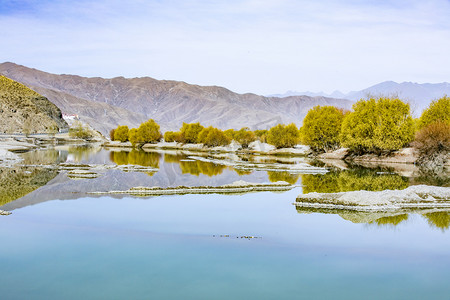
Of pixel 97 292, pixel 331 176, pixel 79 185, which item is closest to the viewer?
pixel 97 292

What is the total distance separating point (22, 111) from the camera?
12681 centimetres

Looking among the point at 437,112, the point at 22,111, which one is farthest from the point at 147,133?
the point at 437,112

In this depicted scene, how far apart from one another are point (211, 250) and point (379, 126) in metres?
50.3

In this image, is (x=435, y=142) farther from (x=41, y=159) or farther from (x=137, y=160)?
(x=41, y=159)

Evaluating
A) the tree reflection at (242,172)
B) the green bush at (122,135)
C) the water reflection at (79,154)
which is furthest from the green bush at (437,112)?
the green bush at (122,135)

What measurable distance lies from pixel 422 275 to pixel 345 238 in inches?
160

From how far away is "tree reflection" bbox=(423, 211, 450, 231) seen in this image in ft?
61.0

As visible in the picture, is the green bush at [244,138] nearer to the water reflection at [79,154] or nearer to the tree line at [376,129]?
the tree line at [376,129]

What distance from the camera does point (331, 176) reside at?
38.7 meters

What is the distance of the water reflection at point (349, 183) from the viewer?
2981 centimetres

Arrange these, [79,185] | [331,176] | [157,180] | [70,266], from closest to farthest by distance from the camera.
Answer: [70,266]
[79,185]
[157,180]
[331,176]

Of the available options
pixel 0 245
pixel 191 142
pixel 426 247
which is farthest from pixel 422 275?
pixel 191 142

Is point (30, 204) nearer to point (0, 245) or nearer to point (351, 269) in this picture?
point (0, 245)

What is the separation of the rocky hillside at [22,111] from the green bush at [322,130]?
72.6 m
